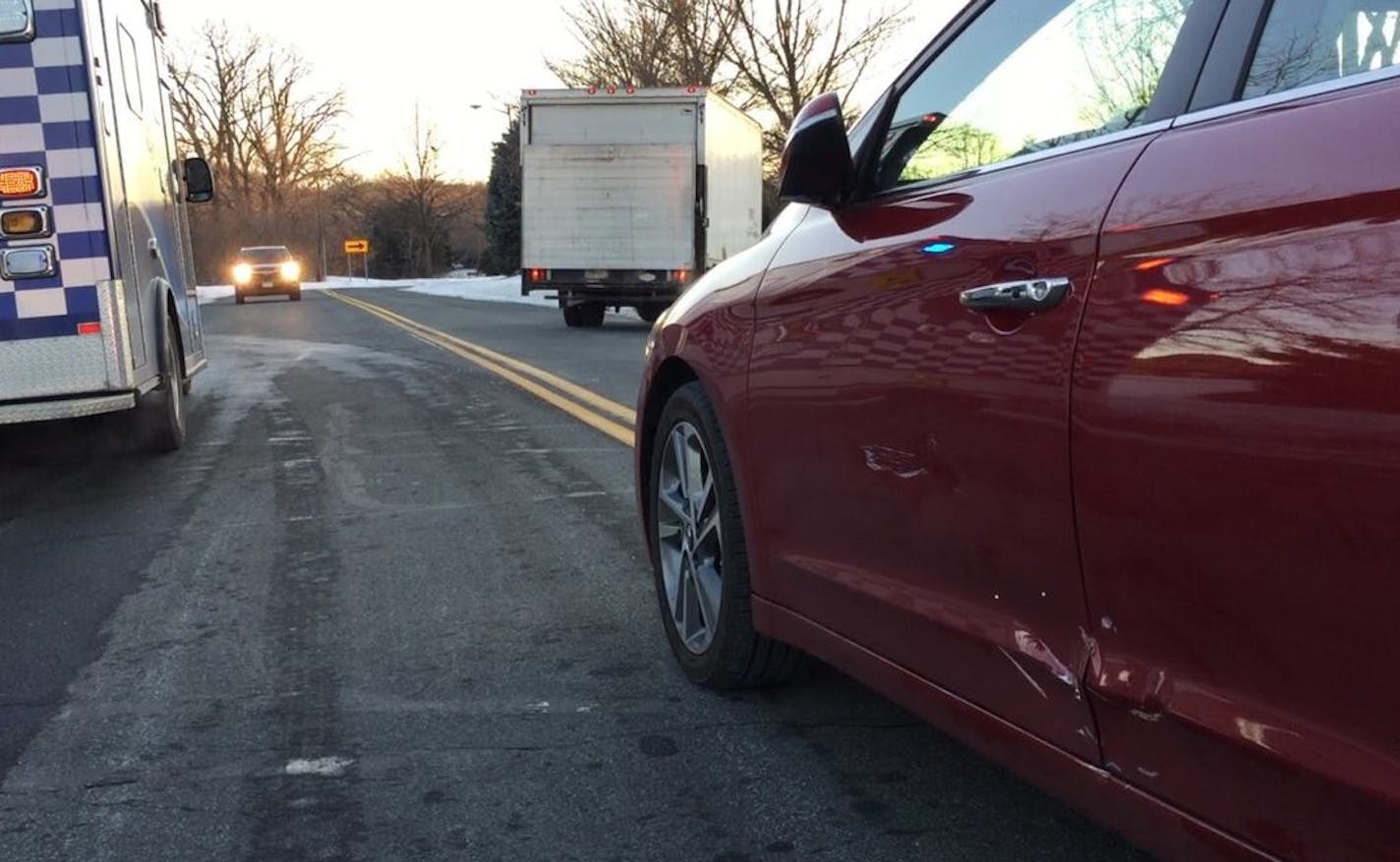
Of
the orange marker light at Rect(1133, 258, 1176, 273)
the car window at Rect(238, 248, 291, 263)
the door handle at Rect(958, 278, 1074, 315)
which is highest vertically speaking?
the orange marker light at Rect(1133, 258, 1176, 273)

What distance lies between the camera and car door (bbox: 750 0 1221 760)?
1.97 meters

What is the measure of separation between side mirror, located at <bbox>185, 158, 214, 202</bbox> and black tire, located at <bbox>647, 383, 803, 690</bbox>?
7.48 metres

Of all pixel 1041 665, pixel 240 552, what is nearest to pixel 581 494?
pixel 240 552

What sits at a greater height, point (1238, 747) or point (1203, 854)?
point (1238, 747)

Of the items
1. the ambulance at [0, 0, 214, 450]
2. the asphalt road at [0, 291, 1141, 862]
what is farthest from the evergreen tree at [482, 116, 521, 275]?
the asphalt road at [0, 291, 1141, 862]

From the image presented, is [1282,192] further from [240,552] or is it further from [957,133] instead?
[240,552]

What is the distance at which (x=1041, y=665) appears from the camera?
6.56 feet

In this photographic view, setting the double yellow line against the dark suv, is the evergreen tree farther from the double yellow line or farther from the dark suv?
the double yellow line

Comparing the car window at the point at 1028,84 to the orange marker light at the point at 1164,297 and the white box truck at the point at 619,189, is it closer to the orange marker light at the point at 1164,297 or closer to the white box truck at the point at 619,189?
the orange marker light at the point at 1164,297

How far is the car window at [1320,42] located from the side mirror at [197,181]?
9.11m

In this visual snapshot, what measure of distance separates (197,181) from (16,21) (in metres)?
3.95

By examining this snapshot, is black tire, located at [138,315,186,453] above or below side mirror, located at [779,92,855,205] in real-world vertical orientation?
below

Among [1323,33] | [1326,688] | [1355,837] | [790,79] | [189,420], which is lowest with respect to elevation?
[189,420]

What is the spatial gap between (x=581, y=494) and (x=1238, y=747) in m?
4.57
